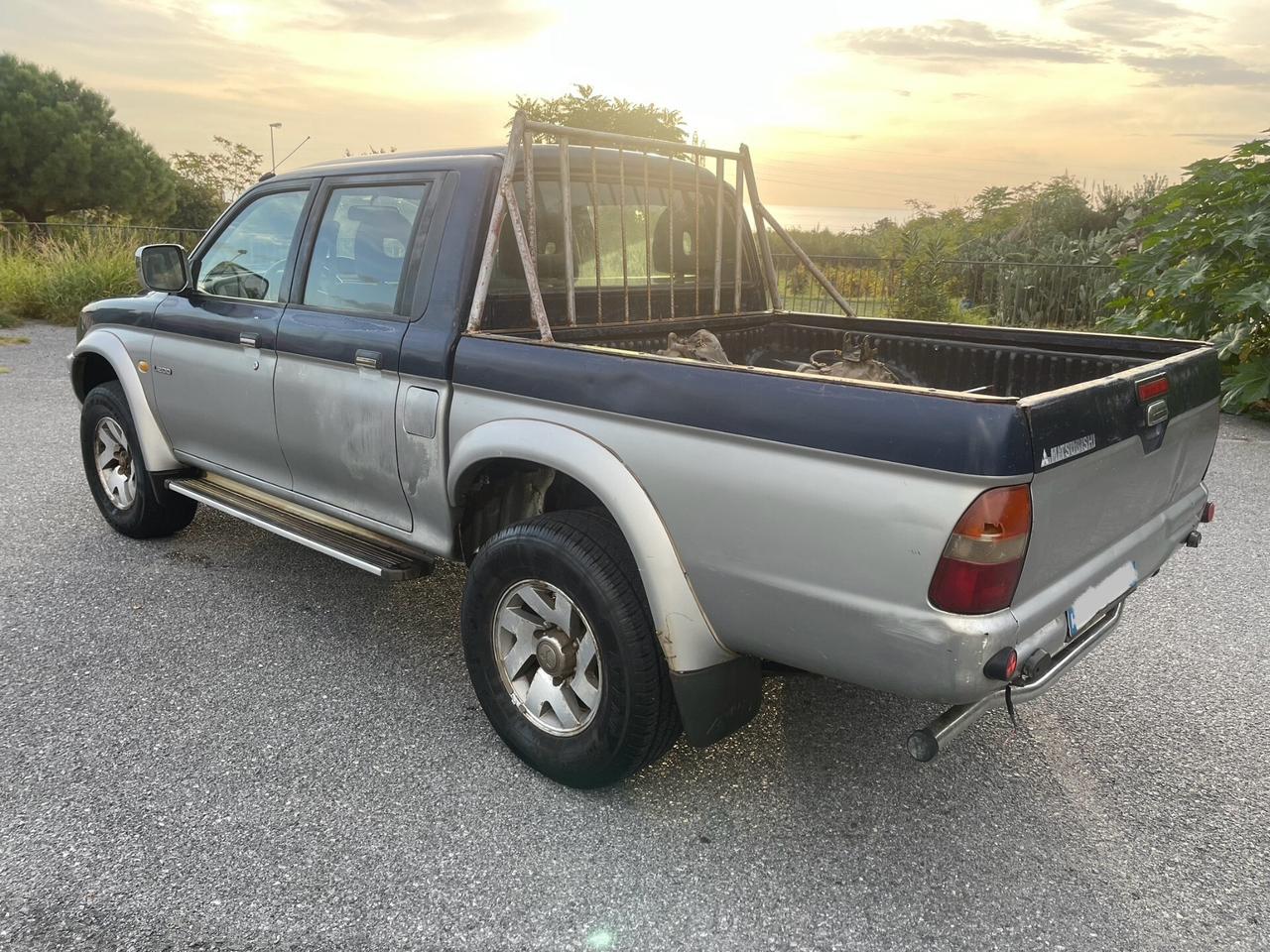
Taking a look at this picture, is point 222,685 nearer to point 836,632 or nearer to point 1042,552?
point 836,632

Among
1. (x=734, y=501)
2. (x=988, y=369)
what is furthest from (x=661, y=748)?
(x=988, y=369)

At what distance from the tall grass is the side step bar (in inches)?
463

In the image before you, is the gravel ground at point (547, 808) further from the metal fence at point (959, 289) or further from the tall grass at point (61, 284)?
the tall grass at point (61, 284)

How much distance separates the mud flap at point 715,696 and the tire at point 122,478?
3.41 meters

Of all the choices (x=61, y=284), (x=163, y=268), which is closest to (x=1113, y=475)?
(x=163, y=268)

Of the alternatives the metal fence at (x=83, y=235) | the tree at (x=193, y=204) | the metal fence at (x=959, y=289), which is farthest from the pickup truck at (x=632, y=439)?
the tree at (x=193, y=204)

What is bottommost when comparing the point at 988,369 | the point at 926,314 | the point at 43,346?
the point at 43,346

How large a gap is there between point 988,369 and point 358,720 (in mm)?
2779

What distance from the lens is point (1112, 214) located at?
68.7ft

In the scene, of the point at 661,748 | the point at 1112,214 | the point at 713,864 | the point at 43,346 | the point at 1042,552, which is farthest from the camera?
the point at 1112,214

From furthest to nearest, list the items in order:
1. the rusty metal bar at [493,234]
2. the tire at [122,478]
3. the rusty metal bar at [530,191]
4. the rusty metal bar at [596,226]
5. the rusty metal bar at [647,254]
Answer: the tire at [122,478], the rusty metal bar at [647,254], the rusty metal bar at [596,226], the rusty metal bar at [530,191], the rusty metal bar at [493,234]

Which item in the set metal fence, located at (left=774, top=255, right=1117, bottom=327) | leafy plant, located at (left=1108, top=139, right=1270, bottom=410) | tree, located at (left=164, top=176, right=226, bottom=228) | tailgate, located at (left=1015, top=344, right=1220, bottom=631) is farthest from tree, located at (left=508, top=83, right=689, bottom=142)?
tree, located at (left=164, top=176, right=226, bottom=228)

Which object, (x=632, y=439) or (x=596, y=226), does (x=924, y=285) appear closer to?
(x=596, y=226)

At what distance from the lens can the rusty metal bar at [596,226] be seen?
370 cm
